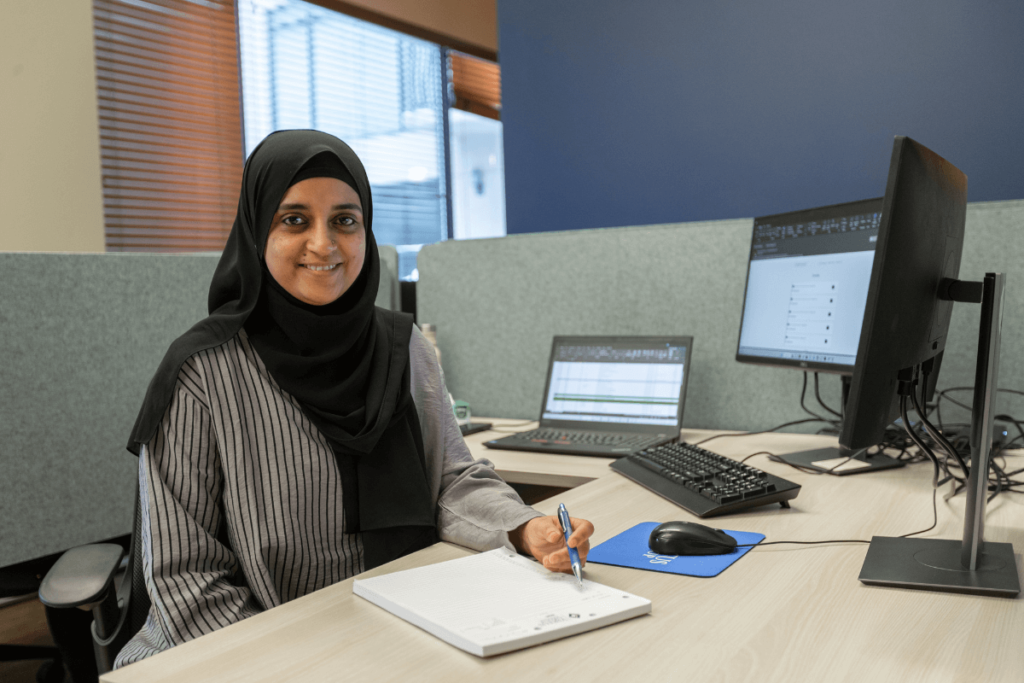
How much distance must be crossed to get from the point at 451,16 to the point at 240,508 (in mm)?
3870

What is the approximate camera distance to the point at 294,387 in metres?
1.04

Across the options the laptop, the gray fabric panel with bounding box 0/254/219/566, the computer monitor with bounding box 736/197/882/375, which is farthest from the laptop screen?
the gray fabric panel with bounding box 0/254/219/566

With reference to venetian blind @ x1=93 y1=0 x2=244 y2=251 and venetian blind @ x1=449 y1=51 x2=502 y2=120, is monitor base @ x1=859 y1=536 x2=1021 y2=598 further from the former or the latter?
venetian blind @ x1=449 y1=51 x2=502 y2=120

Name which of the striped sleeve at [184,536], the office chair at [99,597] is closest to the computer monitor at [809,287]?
the striped sleeve at [184,536]

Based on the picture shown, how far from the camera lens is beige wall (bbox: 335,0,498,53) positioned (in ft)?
13.0

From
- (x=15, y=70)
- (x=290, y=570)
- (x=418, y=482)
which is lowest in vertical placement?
(x=290, y=570)

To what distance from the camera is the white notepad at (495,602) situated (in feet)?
2.21

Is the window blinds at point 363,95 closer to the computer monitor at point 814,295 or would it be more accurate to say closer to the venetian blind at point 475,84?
the venetian blind at point 475,84

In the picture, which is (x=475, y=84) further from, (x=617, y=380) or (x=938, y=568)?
(x=938, y=568)

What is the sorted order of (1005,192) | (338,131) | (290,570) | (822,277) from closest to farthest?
1. (290,570)
2. (822,277)
3. (1005,192)
4. (338,131)

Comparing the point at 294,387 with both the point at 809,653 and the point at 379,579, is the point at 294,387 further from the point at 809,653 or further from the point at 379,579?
the point at 809,653

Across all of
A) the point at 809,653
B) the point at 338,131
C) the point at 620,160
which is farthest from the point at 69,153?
the point at 809,653

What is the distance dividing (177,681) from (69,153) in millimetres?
2575

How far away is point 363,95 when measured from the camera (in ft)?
13.5
